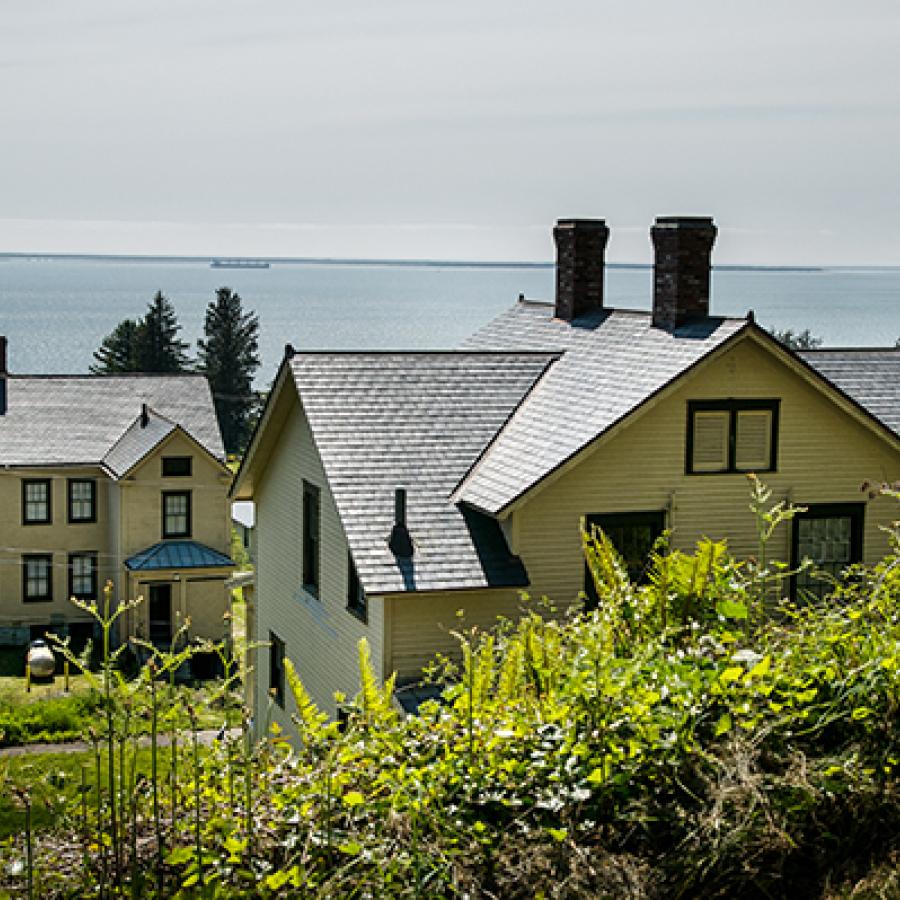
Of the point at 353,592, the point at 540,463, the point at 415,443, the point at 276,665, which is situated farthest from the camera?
the point at 276,665

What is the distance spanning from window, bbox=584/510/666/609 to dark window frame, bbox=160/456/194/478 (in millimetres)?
23214

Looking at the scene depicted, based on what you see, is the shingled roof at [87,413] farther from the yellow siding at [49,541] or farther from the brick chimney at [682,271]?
the brick chimney at [682,271]

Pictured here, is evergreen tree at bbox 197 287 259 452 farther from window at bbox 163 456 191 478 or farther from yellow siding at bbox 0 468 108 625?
window at bbox 163 456 191 478

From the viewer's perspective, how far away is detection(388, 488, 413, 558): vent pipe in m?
15.5

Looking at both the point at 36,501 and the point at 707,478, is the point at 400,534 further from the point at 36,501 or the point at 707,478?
the point at 36,501

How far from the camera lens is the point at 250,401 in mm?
79625

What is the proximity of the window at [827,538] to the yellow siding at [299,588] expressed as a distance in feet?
18.4

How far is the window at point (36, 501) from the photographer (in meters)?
38.7

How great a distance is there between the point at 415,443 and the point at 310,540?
2536 millimetres

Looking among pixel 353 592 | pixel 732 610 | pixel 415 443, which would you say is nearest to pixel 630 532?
pixel 415 443

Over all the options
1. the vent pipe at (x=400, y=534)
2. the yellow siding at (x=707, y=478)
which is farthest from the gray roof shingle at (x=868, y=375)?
the vent pipe at (x=400, y=534)

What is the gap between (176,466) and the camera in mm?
38188

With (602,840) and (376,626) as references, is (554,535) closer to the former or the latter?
(376,626)

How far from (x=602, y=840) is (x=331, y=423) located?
12.3 m
